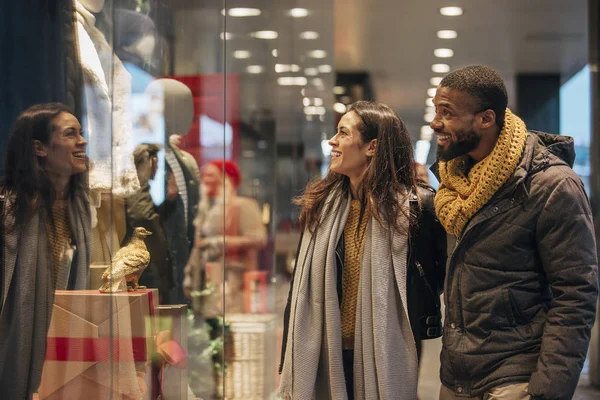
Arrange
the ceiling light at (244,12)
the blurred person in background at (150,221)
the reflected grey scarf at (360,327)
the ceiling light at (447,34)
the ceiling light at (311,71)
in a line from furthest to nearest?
the ceiling light at (311,71) < the ceiling light at (447,34) < the ceiling light at (244,12) < the blurred person in background at (150,221) < the reflected grey scarf at (360,327)

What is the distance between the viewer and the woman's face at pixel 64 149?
2465 millimetres

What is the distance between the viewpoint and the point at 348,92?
6.02m

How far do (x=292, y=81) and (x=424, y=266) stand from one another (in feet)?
12.8

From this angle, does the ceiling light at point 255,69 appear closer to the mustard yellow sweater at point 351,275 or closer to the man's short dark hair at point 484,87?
the mustard yellow sweater at point 351,275

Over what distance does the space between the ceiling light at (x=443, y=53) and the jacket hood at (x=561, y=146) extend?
3.32 metres

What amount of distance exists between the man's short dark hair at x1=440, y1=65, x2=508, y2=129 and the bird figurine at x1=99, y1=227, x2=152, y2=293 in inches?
45.5

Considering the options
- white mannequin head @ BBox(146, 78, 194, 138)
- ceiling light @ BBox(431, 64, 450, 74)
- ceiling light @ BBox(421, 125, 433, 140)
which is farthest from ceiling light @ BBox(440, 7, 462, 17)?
white mannequin head @ BBox(146, 78, 194, 138)

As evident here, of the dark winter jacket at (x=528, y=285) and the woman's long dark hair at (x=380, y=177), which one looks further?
the woman's long dark hair at (x=380, y=177)

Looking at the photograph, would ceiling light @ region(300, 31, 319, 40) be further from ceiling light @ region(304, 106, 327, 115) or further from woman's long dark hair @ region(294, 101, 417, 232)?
woman's long dark hair @ region(294, 101, 417, 232)

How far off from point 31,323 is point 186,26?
1.79 metres

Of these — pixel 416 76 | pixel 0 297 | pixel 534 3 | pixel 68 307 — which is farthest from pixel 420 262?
pixel 416 76

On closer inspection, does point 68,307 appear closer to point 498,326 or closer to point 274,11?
point 498,326

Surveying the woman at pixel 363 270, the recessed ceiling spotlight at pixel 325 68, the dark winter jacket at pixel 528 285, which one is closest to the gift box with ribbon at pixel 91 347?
the woman at pixel 363 270

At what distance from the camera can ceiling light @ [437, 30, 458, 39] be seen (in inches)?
209
